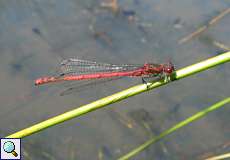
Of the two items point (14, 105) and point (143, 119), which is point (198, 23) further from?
point (14, 105)

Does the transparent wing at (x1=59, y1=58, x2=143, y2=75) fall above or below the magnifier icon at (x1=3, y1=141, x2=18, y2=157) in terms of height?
above

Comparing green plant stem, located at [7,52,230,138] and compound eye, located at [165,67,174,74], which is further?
compound eye, located at [165,67,174,74]

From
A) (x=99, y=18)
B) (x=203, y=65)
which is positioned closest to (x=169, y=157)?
(x=99, y=18)

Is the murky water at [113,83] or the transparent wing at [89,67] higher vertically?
the murky water at [113,83]

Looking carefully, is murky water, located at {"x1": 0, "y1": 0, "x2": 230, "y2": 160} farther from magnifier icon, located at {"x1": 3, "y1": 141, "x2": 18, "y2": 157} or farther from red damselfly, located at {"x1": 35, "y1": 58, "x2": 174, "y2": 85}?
magnifier icon, located at {"x1": 3, "y1": 141, "x2": 18, "y2": 157}

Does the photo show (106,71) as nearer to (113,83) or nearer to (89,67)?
(89,67)

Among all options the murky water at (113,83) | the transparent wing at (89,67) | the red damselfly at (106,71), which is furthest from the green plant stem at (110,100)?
the murky water at (113,83)

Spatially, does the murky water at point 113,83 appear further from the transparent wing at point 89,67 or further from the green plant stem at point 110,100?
the green plant stem at point 110,100

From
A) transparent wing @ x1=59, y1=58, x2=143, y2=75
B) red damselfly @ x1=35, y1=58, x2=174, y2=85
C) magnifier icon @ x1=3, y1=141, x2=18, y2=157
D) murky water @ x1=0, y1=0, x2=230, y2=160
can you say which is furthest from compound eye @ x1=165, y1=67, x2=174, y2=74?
murky water @ x1=0, y1=0, x2=230, y2=160

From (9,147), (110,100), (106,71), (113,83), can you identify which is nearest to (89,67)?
(106,71)
